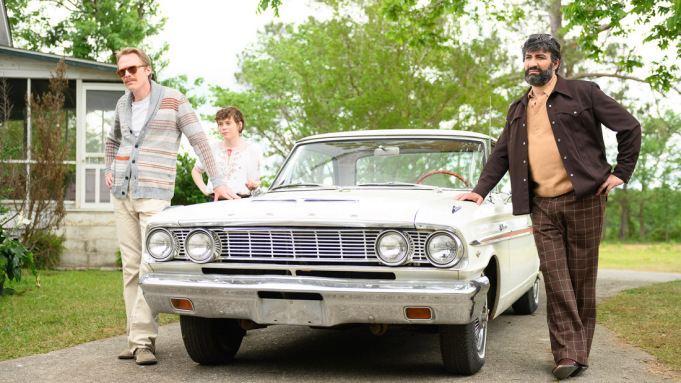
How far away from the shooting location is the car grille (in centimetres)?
486

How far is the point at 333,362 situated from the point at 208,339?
85 centimetres

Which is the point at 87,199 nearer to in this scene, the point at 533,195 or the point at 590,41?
the point at 590,41

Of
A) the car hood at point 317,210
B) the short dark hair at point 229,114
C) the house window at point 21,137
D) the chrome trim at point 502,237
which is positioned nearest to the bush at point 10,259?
the short dark hair at point 229,114

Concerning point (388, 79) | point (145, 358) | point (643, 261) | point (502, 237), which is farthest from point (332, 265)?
point (643, 261)

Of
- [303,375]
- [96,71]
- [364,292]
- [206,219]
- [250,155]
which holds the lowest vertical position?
[303,375]

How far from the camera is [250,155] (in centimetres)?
757

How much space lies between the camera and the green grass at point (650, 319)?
21.4ft

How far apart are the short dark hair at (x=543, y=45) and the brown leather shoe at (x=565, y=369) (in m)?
1.83

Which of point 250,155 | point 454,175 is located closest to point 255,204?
point 454,175

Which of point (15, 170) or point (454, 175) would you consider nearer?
point (454, 175)

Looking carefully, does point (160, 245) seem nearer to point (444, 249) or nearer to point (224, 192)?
point (224, 192)

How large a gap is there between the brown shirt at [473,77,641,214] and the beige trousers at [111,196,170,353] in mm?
2394

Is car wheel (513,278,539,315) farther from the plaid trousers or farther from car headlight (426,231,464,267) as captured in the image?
car headlight (426,231,464,267)

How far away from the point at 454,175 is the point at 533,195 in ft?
3.15
